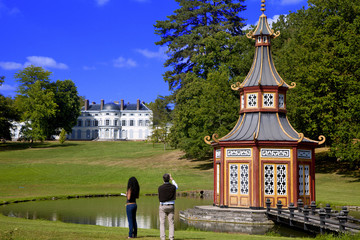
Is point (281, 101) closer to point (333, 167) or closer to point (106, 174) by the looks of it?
point (333, 167)

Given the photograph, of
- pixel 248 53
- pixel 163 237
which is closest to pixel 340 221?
pixel 163 237

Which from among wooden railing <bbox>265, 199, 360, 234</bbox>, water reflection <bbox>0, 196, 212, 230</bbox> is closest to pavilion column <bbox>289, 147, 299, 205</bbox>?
Result: wooden railing <bbox>265, 199, 360, 234</bbox>

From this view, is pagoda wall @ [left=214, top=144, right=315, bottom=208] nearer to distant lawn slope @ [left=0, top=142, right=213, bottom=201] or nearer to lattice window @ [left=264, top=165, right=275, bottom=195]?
lattice window @ [left=264, top=165, right=275, bottom=195]

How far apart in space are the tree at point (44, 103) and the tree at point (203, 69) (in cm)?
2822

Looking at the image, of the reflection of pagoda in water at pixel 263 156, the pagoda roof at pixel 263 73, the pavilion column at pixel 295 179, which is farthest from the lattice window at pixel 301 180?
the pagoda roof at pixel 263 73

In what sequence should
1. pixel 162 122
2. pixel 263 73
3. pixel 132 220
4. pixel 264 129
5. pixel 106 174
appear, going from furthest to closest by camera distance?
pixel 162 122 < pixel 106 174 < pixel 263 73 < pixel 264 129 < pixel 132 220

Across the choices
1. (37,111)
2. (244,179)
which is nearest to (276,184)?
(244,179)

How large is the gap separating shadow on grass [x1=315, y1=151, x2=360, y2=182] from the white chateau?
84.8 meters

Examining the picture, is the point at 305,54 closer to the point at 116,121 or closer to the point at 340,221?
the point at 340,221

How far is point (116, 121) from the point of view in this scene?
130m

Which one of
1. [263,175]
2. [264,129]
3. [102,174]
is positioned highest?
[264,129]

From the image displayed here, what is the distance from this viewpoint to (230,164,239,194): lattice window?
23.6 m

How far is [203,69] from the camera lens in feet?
182

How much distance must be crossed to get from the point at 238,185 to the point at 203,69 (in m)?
33.5
